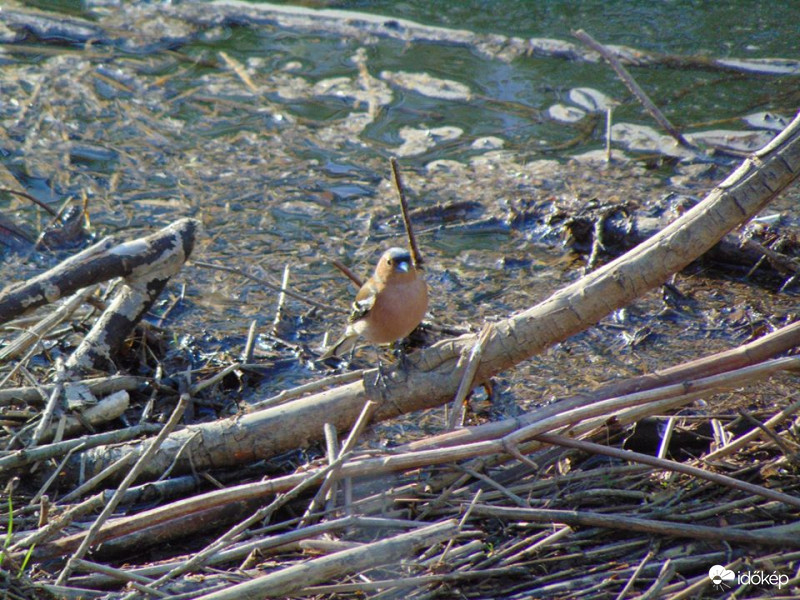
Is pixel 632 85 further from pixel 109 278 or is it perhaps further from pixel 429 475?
pixel 109 278

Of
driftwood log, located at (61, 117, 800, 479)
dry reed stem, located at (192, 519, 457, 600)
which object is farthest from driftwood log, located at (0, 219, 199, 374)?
dry reed stem, located at (192, 519, 457, 600)

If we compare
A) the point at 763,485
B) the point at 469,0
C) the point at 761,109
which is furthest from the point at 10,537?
the point at 469,0

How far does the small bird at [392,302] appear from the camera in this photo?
5.16 metres

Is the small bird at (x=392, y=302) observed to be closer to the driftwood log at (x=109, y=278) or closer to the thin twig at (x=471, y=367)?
the thin twig at (x=471, y=367)

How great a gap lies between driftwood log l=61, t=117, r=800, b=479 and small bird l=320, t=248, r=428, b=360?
31.9 inches

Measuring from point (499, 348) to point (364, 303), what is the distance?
133cm

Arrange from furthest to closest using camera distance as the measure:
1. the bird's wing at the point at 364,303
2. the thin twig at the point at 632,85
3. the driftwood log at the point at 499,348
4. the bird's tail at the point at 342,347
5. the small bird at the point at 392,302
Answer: the thin twig at the point at 632,85
the bird's tail at the point at 342,347
the bird's wing at the point at 364,303
the small bird at the point at 392,302
the driftwood log at the point at 499,348

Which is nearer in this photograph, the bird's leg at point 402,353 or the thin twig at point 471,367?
the thin twig at point 471,367

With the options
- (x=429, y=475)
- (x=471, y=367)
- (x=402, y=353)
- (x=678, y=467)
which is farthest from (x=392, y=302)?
(x=678, y=467)

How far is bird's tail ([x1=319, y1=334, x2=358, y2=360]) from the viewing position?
18.7 ft

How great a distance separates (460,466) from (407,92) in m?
6.22

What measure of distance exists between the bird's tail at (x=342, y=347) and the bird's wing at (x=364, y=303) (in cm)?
17

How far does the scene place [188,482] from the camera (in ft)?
14.3

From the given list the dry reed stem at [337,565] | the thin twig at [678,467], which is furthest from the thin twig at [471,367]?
the dry reed stem at [337,565]
